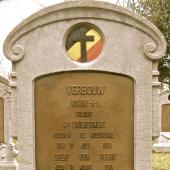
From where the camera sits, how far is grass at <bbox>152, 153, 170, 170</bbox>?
8284 mm

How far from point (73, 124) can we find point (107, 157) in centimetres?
53

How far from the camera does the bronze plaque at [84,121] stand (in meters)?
4.36

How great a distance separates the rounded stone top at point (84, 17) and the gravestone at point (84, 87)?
0.03 feet

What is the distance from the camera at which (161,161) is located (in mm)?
8969

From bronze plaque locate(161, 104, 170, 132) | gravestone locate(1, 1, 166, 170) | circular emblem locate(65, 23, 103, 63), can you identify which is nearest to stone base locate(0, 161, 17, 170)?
gravestone locate(1, 1, 166, 170)

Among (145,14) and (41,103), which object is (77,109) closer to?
(41,103)

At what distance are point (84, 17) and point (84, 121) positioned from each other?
3.70ft

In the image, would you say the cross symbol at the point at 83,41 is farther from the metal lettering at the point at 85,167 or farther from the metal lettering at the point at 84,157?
the metal lettering at the point at 85,167

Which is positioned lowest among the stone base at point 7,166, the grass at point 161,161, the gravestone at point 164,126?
the grass at point 161,161

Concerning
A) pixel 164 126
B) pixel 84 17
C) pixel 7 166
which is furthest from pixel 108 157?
pixel 164 126

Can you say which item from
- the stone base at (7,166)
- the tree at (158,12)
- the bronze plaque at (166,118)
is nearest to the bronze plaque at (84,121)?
the stone base at (7,166)

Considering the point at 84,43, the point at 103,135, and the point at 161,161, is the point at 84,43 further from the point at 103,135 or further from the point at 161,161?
the point at 161,161

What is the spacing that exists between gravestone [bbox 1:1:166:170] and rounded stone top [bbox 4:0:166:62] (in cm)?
1

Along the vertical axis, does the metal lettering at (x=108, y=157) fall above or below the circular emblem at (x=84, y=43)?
below
